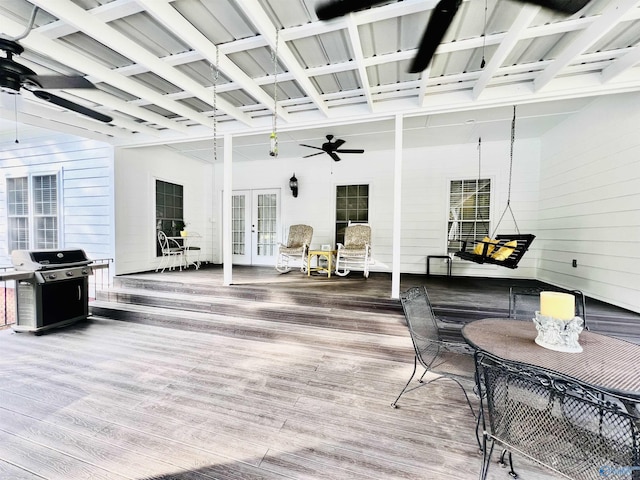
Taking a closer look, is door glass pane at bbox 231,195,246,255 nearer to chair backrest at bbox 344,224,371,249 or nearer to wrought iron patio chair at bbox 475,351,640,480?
chair backrest at bbox 344,224,371,249

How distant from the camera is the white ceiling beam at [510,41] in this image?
2199 millimetres

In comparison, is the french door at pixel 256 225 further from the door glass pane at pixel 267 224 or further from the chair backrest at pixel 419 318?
the chair backrest at pixel 419 318

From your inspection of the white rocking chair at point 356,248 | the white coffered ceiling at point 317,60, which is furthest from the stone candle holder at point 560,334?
the white rocking chair at point 356,248

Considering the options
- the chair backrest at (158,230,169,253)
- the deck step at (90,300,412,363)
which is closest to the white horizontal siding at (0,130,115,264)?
the chair backrest at (158,230,169,253)

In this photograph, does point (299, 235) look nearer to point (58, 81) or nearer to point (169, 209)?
point (169, 209)

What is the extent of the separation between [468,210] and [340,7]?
5239 mm

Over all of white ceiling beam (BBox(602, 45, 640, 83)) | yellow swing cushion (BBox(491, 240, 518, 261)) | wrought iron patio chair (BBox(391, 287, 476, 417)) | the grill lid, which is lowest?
wrought iron patio chair (BBox(391, 287, 476, 417))

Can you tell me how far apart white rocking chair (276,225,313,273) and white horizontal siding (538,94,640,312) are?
180 inches

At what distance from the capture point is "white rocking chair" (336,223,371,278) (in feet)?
17.9

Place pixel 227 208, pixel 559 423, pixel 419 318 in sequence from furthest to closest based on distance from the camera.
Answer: pixel 227 208
pixel 419 318
pixel 559 423

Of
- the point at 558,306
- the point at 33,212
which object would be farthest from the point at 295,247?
the point at 33,212

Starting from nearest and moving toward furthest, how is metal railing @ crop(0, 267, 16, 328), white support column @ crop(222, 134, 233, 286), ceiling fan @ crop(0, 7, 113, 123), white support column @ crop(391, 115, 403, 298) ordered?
ceiling fan @ crop(0, 7, 113, 123)
white support column @ crop(391, 115, 403, 298)
white support column @ crop(222, 134, 233, 286)
metal railing @ crop(0, 267, 16, 328)

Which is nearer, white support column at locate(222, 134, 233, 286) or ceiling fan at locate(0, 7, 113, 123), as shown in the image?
ceiling fan at locate(0, 7, 113, 123)

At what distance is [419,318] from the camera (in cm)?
249
